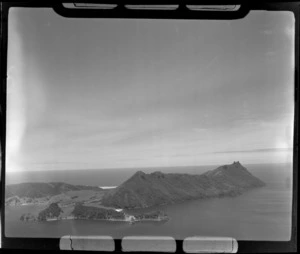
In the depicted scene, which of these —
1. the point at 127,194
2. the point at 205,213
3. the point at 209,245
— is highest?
the point at 127,194

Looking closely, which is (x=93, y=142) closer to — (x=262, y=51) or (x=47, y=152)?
(x=47, y=152)

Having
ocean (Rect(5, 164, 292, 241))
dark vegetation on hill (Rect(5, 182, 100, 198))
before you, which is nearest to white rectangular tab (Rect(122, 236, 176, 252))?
ocean (Rect(5, 164, 292, 241))

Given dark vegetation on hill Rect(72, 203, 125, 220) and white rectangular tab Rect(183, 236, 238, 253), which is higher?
dark vegetation on hill Rect(72, 203, 125, 220)

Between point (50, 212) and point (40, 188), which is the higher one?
point (40, 188)

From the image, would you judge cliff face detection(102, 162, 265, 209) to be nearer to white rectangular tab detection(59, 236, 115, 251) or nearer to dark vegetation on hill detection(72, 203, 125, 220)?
dark vegetation on hill detection(72, 203, 125, 220)

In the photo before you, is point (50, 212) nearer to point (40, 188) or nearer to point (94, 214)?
point (40, 188)

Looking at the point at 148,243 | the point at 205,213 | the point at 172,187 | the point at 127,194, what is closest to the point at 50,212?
the point at 127,194
